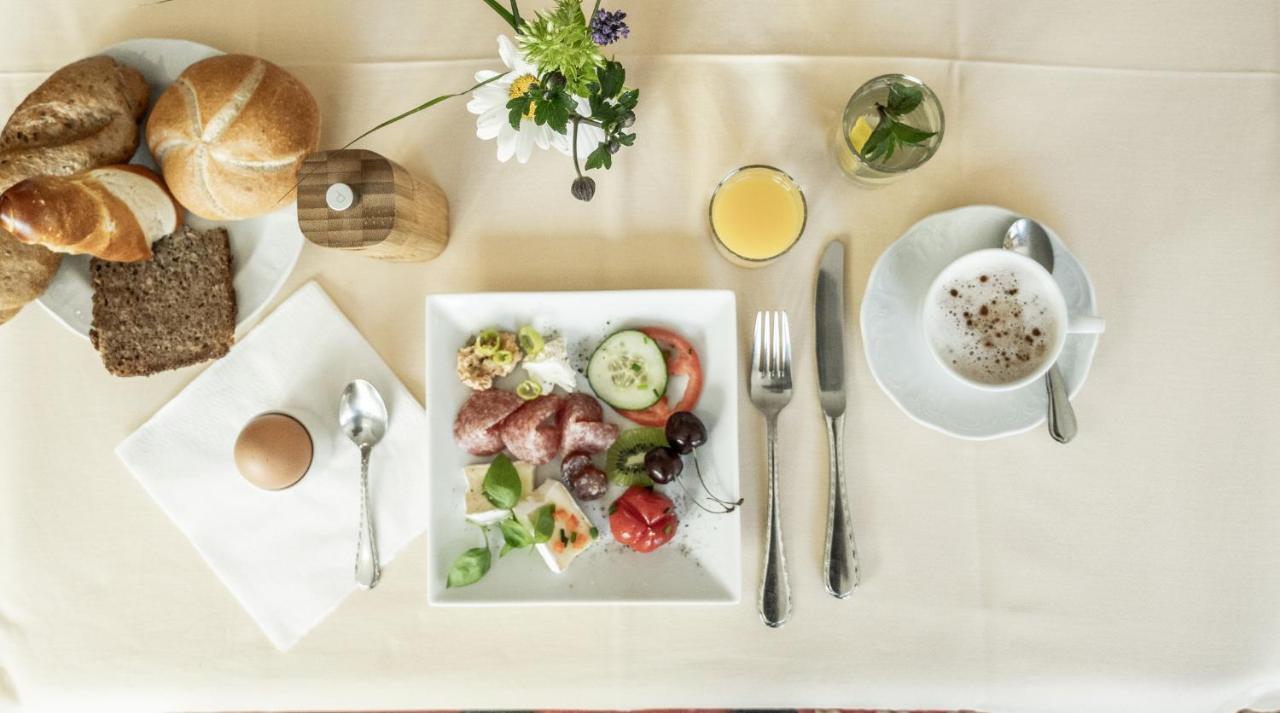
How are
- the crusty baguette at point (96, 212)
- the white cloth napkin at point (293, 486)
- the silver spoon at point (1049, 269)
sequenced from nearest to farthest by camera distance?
the crusty baguette at point (96, 212) → the silver spoon at point (1049, 269) → the white cloth napkin at point (293, 486)

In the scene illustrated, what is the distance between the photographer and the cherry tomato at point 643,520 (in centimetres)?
100

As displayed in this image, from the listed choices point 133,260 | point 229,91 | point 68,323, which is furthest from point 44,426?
point 229,91

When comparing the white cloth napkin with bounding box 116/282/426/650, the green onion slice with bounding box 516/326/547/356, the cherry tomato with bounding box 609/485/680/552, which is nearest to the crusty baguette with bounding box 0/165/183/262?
the white cloth napkin with bounding box 116/282/426/650

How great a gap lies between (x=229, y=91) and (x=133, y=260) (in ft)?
0.93

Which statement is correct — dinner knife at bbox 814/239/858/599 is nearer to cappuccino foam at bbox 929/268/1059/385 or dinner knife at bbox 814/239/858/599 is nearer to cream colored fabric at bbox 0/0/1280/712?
cream colored fabric at bbox 0/0/1280/712

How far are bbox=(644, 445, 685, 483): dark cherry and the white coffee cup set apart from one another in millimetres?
374

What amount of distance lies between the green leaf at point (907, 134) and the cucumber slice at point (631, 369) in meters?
0.44

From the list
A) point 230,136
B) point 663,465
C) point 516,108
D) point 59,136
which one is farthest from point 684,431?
point 59,136

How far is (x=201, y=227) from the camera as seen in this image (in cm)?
109

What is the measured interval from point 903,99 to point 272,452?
1.02 metres

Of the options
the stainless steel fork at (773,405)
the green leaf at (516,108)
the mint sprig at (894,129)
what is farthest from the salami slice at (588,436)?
the mint sprig at (894,129)

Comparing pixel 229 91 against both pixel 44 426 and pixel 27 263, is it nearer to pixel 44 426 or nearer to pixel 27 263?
pixel 27 263

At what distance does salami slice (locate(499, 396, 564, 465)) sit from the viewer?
105 cm

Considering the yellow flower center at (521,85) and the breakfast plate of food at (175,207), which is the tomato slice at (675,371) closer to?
the yellow flower center at (521,85)
